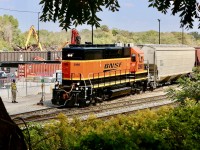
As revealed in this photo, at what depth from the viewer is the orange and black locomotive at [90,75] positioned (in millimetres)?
Result: 21641

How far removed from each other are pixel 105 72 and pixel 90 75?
1.54 meters

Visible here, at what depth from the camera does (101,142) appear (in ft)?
19.0

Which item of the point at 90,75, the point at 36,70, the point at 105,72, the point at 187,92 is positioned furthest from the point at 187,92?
the point at 36,70

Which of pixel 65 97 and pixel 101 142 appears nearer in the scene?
pixel 101 142

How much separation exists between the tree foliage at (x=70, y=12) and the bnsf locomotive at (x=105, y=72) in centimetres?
1700

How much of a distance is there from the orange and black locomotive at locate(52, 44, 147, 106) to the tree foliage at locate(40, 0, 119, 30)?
55.8ft

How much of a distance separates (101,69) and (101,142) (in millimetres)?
17180

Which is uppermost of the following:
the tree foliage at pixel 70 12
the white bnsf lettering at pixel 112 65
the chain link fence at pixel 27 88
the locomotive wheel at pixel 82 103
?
the tree foliage at pixel 70 12

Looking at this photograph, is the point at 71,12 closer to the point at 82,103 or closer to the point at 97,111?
the point at 97,111

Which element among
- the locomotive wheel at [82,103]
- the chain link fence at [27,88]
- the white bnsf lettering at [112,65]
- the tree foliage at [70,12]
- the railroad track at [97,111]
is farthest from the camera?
the chain link fence at [27,88]

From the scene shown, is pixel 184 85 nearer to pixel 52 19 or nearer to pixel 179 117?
pixel 179 117

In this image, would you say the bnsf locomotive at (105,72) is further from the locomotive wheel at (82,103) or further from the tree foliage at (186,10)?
the tree foliage at (186,10)

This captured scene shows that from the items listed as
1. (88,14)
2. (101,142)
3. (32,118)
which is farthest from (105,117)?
(88,14)

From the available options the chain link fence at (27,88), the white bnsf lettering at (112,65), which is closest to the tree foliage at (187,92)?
the white bnsf lettering at (112,65)
